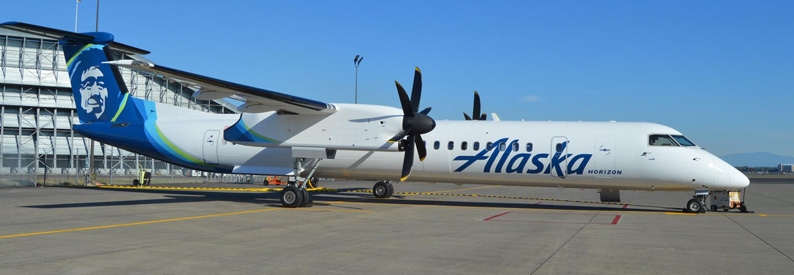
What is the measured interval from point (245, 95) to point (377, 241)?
8.66 metres

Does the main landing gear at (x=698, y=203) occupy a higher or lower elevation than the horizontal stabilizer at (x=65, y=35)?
lower

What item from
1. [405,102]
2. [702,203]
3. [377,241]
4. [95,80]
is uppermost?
[95,80]

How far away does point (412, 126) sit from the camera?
64.5ft

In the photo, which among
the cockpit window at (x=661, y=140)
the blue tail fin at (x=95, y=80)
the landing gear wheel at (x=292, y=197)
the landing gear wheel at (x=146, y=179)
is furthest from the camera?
the landing gear wheel at (x=146, y=179)

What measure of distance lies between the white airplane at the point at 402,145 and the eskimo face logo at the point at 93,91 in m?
0.08

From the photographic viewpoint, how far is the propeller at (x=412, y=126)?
19.7 m

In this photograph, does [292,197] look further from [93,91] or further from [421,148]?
[93,91]

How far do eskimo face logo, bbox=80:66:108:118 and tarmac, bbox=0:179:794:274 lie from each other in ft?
16.7

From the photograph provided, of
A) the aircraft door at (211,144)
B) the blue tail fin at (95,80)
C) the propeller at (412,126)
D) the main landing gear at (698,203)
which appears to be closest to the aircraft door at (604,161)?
the main landing gear at (698,203)

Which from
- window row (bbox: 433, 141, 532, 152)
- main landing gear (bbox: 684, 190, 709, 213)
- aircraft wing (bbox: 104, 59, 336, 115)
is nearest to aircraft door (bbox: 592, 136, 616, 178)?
window row (bbox: 433, 141, 532, 152)

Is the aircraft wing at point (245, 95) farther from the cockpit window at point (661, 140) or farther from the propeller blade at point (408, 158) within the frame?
the cockpit window at point (661, 140)

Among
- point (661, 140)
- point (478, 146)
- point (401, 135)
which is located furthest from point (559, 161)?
point (401, 135)

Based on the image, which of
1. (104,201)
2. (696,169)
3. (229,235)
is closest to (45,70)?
(104,201)

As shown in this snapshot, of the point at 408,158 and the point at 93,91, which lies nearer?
the point at 408,158
